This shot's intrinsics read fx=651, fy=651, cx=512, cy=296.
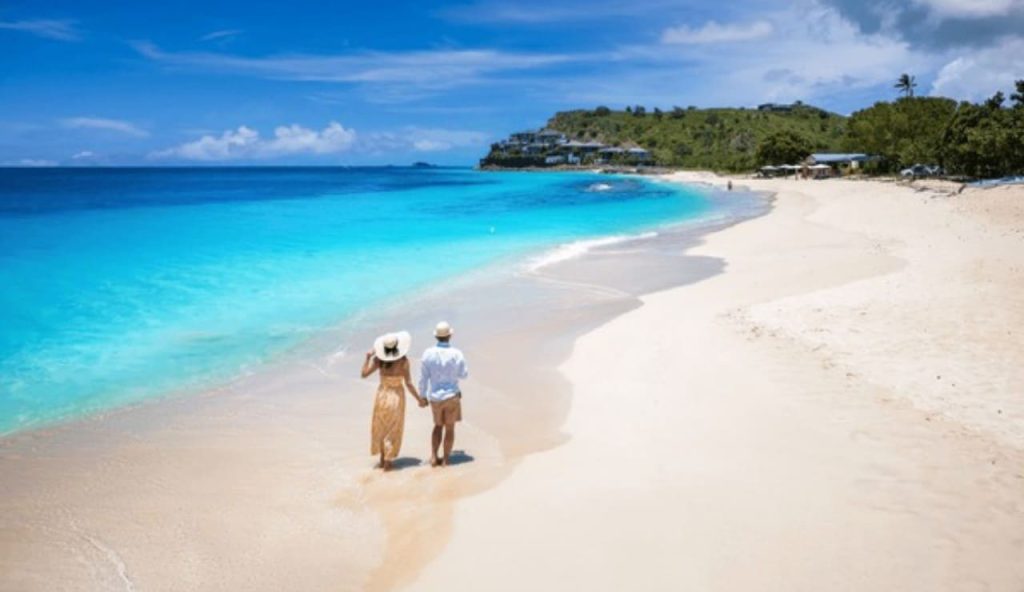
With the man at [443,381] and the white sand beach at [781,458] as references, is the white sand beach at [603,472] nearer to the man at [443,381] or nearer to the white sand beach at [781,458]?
the white sand beach at [781,458]

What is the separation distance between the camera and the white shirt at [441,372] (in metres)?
6.93

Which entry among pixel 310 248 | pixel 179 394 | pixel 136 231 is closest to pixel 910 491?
pixel 179 394

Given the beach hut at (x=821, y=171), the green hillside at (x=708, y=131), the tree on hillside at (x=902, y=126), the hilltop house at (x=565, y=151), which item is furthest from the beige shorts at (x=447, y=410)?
the hilltop house at (x=565, y=151)

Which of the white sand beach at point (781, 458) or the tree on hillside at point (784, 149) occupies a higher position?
the tree on hillside at point (784, 149)

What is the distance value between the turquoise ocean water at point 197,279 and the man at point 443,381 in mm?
5766

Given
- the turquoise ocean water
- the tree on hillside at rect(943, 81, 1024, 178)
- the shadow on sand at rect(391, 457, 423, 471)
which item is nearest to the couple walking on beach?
the shadow on sand at rect(391, 457, 423, 471)

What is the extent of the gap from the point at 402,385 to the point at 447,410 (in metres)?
0.56

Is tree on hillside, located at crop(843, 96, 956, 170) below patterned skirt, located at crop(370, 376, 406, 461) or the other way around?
the other way around

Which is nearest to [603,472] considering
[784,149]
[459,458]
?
[459,458]

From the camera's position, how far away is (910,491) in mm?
6168

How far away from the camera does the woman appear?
6898mm

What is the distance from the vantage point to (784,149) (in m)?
90.8

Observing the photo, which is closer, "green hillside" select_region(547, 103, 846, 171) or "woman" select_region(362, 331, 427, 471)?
"woman" select_region(362, 331, 427, 471)

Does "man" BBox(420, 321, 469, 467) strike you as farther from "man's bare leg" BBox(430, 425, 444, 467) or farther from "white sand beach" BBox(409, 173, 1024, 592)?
"white sand beach" BBox(409, 173, 1024, 592)
